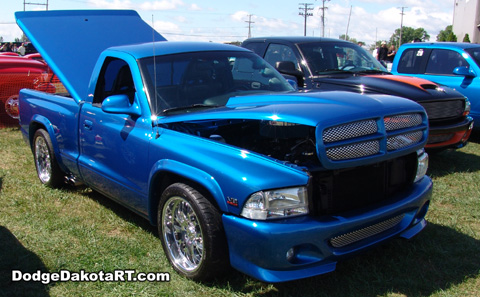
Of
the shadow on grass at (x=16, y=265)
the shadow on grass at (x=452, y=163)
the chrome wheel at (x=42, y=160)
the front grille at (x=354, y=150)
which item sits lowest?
the shadow on grass at (x=16, y=265)

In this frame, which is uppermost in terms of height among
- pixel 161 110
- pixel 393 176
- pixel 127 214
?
pixel 161 110

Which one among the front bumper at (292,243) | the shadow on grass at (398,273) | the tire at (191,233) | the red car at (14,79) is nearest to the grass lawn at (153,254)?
the shadow on grass at (398,273)

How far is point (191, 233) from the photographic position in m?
3.38

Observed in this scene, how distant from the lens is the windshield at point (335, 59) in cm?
705

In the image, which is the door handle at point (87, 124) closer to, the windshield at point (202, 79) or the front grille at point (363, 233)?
the windshield at point (202, 79)

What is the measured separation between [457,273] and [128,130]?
9.21ft

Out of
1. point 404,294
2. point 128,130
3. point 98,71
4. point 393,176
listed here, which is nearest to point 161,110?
point 128,130

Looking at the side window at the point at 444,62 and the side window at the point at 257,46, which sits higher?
the side window at the point at 257,46

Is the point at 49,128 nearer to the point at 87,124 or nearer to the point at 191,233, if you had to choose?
the point at 87,124

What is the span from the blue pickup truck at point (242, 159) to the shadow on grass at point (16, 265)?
2.86 ft

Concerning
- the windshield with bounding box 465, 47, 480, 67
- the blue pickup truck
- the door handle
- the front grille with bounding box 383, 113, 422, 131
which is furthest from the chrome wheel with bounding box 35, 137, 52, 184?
the windshield with bounding box 465, 47, 480, 67

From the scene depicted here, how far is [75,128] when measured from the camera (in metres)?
4.81

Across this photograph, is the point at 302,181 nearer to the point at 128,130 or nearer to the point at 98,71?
the point at 128,130

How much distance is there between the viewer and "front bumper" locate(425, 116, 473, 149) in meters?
6.16
